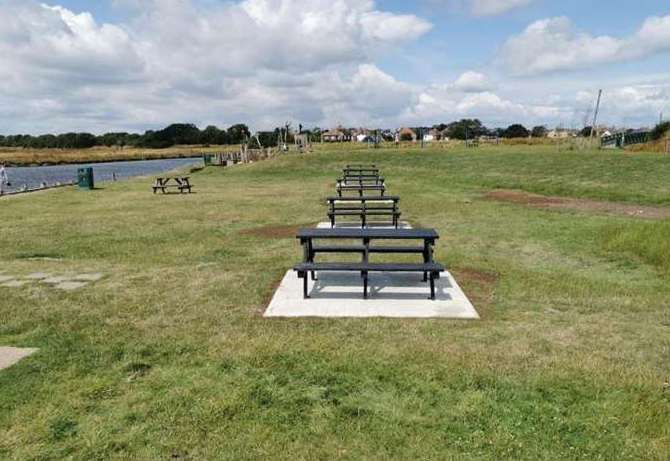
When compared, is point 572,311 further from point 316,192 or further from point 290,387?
point 316,192

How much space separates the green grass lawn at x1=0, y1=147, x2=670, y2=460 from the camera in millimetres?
2992

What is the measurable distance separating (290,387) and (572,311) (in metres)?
3.14

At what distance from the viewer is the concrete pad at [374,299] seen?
205 inches

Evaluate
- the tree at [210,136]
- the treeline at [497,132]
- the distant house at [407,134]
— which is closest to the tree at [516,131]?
the treeline at [497,132]

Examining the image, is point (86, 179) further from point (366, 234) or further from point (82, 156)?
point (82, 156)

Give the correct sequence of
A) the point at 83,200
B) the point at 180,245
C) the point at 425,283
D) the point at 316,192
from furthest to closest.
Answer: the point at 316,192
the point at 83,200
the point at 180,245
the point at 425,283

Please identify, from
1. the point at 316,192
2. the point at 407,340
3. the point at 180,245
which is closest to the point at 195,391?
the point at 407,340

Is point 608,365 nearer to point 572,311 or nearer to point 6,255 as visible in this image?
point 572,311

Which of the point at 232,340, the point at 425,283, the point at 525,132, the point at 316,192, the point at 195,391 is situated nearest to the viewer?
the point at 195,391

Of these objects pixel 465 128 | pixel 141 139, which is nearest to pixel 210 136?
pixel 141 139

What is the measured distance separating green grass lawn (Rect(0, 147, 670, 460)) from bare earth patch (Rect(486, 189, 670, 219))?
4776 mm

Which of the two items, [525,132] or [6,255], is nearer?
[6,255]

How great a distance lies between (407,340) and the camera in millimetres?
4469

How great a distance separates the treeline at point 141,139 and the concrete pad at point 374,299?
137 m
